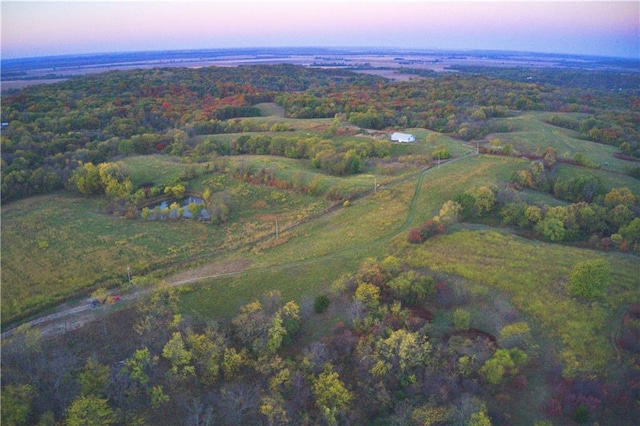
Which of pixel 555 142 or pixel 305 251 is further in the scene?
pixel 555 142

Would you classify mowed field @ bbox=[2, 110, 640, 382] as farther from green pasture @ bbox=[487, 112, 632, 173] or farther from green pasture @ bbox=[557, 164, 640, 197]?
green pasture @ bbox=[487, 112, 632, 173]

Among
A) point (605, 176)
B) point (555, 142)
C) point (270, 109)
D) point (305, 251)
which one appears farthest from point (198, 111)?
point (605, 176)

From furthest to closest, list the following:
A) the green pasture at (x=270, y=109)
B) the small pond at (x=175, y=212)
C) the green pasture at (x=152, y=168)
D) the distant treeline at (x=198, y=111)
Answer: the green pasture at (x=270, y=109) → the green pasture at (x=152, y=168) → the distant treeline at (x=198, y=111) → the small pond at (x=175, y=212)

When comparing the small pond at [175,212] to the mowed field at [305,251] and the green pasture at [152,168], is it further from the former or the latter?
the green pasture at [152,168]

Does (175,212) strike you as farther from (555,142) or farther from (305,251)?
(555,142)

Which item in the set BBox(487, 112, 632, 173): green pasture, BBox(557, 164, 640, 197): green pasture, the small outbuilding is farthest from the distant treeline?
BBox(557, 164, 640, 197): green pasture

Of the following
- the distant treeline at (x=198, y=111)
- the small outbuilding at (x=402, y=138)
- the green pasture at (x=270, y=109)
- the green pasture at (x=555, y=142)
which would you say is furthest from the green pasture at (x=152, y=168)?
the green pasture at (x=555, y=142)
